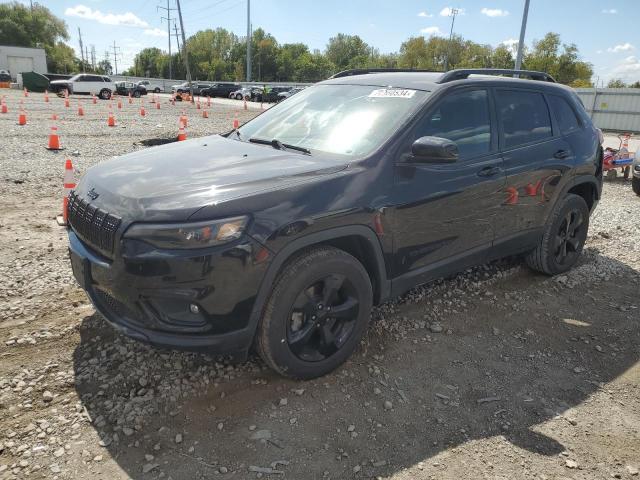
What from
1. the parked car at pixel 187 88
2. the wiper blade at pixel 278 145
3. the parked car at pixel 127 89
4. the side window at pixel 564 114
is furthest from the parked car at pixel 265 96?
the wiper blade at pixel 278 145

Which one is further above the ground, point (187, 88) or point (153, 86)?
point (153, 86)

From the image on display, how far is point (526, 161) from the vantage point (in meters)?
4.16

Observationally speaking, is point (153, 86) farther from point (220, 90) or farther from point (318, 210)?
point (318, 210)

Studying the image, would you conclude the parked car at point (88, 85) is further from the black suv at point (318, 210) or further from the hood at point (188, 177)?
the hood at point (188, 177)

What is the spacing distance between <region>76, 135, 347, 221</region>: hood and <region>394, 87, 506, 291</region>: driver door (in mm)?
593

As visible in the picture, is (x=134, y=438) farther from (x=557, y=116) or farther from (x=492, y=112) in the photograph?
(x=557, y=116)

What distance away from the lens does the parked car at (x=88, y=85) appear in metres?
38.4

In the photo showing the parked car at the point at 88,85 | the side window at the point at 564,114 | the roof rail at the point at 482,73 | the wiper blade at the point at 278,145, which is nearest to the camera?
the wiper blade at the point at 278,145

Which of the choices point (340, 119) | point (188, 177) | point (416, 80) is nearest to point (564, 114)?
point (416, 80)

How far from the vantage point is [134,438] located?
2609 millimetres

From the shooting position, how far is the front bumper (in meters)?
2.50

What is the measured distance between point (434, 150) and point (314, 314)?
1276 millimetres

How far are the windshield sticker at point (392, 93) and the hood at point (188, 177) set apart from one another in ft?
2.78

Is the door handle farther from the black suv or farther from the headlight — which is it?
the headlight
